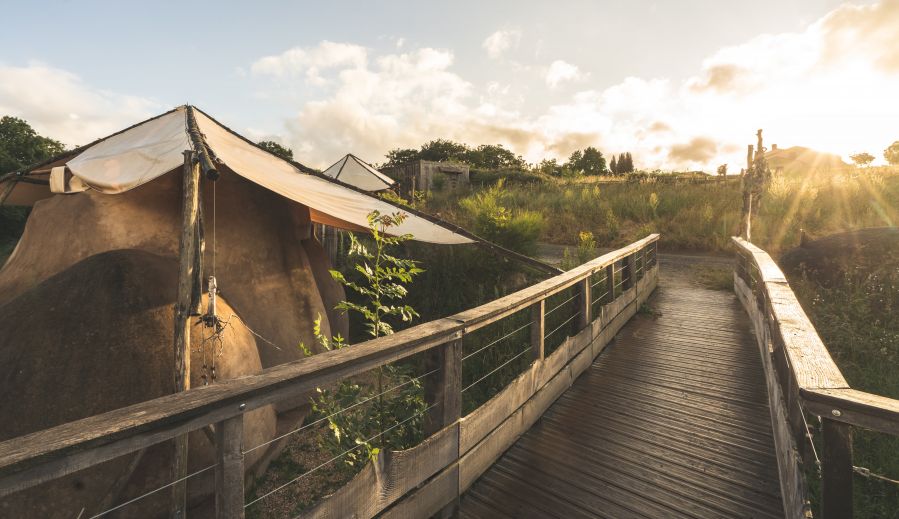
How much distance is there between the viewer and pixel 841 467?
64.0 inches

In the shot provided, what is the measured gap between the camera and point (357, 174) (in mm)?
14094

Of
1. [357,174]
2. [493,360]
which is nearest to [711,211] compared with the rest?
[493,360]

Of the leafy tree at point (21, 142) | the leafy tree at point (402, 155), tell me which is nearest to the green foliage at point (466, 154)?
the leafy tree at point (402, 155)

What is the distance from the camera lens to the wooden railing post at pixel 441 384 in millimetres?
2619

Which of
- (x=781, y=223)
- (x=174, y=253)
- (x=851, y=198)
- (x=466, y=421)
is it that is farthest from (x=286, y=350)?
(x=851, y=198)

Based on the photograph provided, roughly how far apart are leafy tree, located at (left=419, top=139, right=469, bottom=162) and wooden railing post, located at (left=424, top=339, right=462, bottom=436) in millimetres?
56910

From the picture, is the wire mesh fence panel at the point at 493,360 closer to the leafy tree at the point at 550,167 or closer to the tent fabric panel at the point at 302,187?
the tent fabric panel at the point at 302,187

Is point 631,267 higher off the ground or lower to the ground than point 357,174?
lower

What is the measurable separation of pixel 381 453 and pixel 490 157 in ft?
196

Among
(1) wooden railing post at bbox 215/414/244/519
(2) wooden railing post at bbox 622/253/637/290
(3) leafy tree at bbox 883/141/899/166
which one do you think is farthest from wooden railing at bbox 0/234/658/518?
(3) leafy tree at bbox 883/141/899/166

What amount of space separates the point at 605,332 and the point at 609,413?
1.88m

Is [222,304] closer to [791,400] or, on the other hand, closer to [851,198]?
[791,400]

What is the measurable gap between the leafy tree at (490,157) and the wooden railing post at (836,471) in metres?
57.0

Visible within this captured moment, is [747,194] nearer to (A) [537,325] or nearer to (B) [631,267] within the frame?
(B) [631,267]
